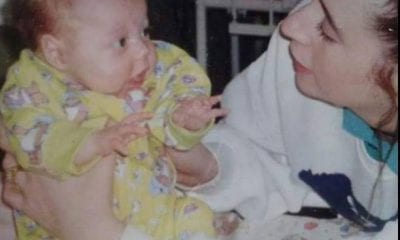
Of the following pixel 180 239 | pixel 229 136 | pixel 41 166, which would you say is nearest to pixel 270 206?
pixel 229 136

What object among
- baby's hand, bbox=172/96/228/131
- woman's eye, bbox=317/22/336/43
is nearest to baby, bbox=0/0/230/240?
baby's hand, bbox=172/96/228/131

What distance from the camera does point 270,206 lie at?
1.04 metres

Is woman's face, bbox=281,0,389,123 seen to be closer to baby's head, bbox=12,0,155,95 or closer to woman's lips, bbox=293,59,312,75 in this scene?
woman's lips, bbox=293,59,312,75

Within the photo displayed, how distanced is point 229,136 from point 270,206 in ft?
0.28

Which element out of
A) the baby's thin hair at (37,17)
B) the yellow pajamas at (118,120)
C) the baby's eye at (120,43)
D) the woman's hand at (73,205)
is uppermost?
the baby's thin hair at (37,17)

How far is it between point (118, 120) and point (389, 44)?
0.77ft

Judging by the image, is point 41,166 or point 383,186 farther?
point 383,186

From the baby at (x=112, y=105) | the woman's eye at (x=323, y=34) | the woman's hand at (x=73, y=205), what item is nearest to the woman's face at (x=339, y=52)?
the woman's eye at (x=323, y=34)

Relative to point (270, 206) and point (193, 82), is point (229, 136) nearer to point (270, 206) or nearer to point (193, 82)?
point (270, 206)

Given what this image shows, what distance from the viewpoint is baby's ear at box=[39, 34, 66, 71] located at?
0.81 m

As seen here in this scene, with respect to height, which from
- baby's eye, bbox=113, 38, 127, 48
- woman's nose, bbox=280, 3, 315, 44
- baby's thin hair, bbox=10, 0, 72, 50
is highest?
baby's thin hair, bbox=10, 0, 72, 50

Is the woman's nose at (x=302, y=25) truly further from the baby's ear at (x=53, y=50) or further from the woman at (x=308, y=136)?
the baby's ear at (x=53, y=50)

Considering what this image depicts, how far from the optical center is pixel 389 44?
2.62 feet

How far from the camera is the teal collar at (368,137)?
93cm
